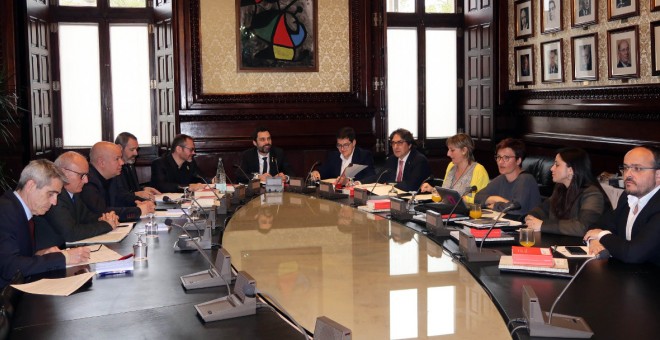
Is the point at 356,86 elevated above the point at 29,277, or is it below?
above

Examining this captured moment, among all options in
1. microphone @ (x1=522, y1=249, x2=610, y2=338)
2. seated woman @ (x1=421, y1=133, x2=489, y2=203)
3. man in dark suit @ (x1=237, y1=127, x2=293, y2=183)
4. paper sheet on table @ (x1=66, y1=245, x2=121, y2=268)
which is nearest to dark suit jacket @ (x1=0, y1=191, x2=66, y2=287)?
paper sheet on table @ (x1=66, y1=245, x2=121, y2=268)

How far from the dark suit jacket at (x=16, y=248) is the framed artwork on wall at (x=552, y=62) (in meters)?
6.40

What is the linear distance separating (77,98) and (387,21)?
4.02m

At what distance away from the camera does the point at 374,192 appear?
6418 mm

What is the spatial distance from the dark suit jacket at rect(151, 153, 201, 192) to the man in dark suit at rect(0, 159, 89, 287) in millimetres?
3037

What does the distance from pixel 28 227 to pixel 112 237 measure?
0.71 meters

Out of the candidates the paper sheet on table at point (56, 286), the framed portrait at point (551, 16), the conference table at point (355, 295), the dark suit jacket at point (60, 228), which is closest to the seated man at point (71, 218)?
the dark suit jacket at point (60, 228)

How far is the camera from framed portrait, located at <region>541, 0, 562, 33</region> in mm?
8586

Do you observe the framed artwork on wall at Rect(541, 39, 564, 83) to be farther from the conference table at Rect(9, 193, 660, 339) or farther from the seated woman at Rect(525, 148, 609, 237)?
the conference table at Rect(9, 193, 660, 339)

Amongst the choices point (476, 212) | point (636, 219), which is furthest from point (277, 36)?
point (636, 219)

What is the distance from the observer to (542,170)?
771cm

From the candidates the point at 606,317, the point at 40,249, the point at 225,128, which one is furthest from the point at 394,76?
the point at 606,317

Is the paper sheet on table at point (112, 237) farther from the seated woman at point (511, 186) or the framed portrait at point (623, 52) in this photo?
the framed portrait at point (623, 52)

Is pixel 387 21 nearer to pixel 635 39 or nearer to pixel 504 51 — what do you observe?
pixel 504 51
